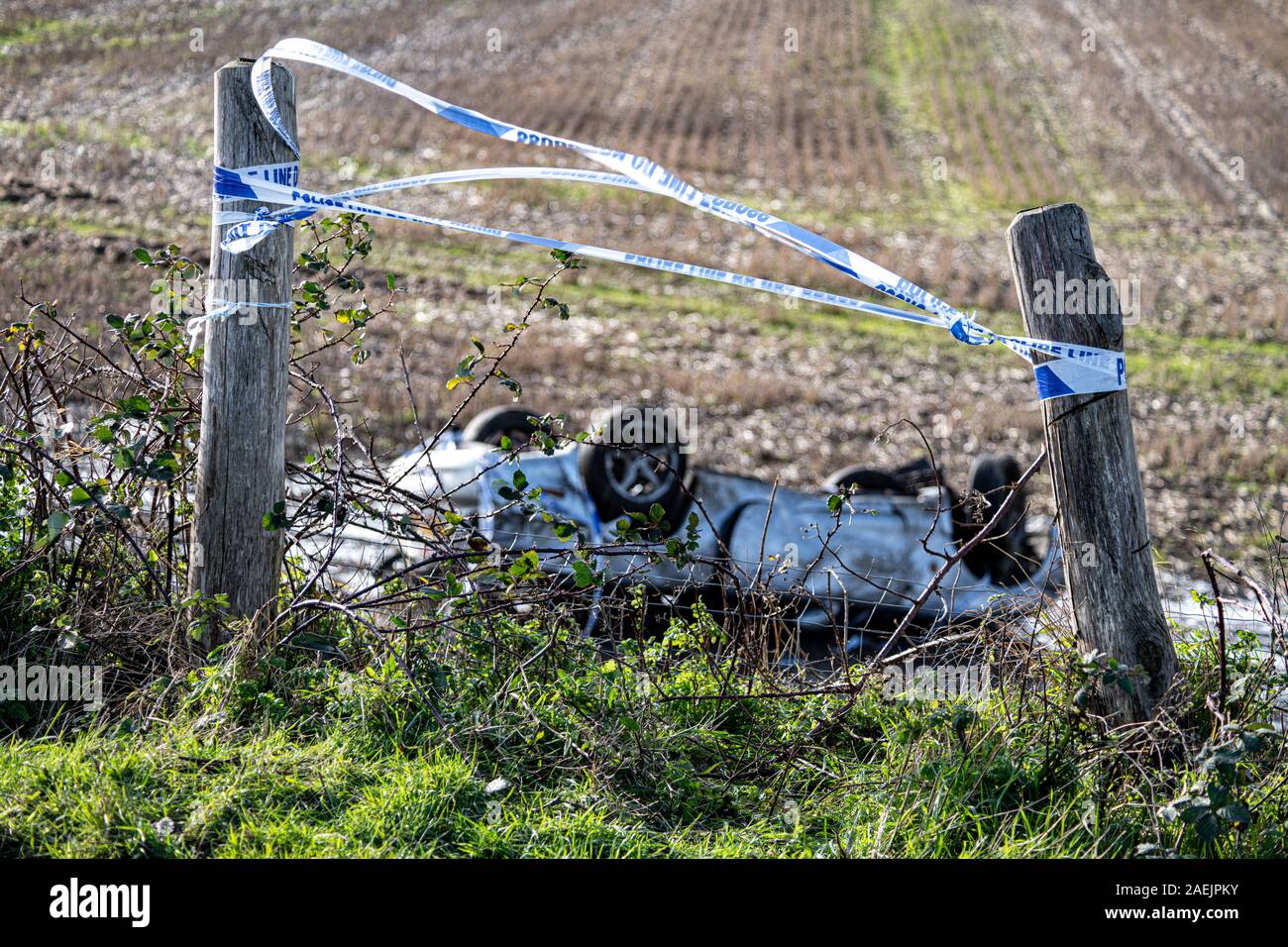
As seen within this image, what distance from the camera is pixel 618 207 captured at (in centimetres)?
1892

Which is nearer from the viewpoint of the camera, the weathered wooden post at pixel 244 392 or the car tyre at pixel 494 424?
the weathered wooden post at pixel 244 392

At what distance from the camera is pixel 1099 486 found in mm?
3045

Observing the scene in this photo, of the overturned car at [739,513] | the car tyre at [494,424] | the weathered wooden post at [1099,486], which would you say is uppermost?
the weathered wooden post at [1099,486]

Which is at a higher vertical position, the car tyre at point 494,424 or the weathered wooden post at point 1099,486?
the weathered wooden post at point 1099,486

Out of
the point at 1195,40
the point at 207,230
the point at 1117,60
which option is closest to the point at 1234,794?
the point at 207,230

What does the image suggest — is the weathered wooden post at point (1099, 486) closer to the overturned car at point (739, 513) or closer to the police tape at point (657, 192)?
the police tape at point (657, 192)

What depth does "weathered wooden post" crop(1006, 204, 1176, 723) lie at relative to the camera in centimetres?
301

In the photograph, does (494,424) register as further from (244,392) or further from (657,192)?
(657,192)

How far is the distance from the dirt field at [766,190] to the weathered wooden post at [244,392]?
389mm

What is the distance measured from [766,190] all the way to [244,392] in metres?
19.0

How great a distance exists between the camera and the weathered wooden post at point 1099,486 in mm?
3006

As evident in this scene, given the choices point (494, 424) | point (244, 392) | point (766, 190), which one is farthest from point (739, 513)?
point (766, 190)

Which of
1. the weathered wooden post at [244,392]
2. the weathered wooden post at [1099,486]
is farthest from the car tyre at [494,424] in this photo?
the weathered wooden post at [1099,486]
